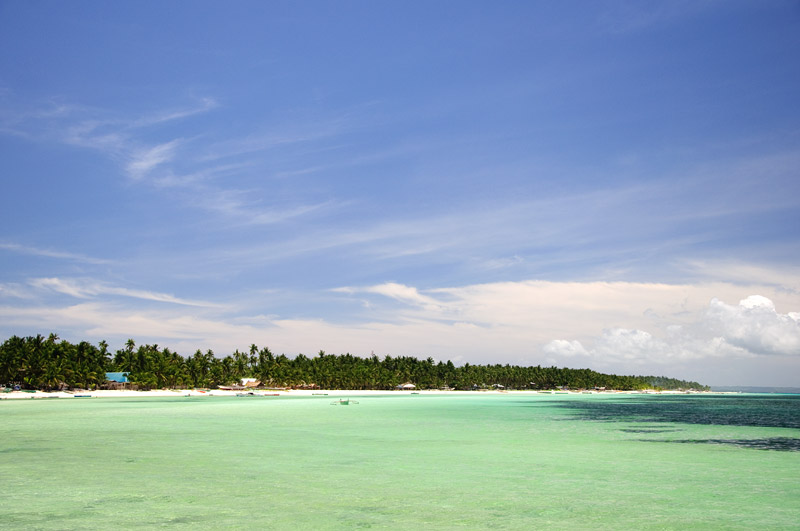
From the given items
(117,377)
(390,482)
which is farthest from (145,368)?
(390,482)

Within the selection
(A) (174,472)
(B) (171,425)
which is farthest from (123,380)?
(A) (174,472)

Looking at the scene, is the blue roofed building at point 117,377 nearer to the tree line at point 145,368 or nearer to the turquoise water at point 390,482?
the tree line at point 145,368

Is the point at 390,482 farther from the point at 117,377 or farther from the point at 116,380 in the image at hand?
the point at 117,377

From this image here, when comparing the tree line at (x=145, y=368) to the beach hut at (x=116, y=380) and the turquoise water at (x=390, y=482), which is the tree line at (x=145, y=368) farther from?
the turquoise water at (x=390, y=482)

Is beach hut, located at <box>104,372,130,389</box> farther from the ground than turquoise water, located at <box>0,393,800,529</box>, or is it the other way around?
turquoise water, located at <box>0,393,800,529</box>

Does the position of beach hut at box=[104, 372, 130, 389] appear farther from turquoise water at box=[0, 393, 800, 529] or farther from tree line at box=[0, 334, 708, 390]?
turquoise water at box=[0, 393, 800, 529]

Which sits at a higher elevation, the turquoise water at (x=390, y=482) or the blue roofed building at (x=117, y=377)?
the turquoise water at (x=390, y=482)

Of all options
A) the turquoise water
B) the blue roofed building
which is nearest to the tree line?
the blue roofed building

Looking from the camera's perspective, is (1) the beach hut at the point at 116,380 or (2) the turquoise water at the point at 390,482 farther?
(1) the beach hut at the point at 116,380

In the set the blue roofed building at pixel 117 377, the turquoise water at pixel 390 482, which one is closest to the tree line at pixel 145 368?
the blue roofed building at pixel 117 377

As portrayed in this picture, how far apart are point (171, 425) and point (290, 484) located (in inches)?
1239

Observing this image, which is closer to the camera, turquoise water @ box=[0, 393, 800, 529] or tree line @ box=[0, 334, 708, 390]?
turquoise water @ box=[0, 393, 800, 529]

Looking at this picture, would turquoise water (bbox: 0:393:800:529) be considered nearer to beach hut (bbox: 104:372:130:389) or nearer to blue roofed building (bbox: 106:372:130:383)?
blue roofed building (bbox: 106:372:130:383)

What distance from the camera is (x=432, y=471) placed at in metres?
23.9
